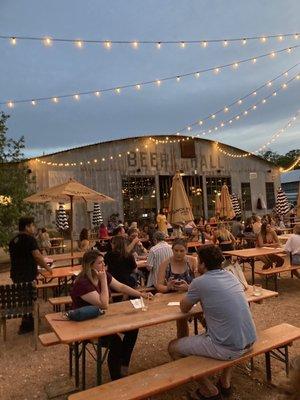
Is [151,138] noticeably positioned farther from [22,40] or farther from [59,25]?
[22,40]

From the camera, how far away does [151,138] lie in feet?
68.7

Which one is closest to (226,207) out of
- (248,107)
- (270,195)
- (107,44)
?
(248,107)

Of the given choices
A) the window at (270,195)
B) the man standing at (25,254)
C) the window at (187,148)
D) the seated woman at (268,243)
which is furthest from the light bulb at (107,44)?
the window at (270,195)

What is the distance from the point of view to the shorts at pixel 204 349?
3213mm

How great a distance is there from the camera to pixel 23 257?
5719 mm

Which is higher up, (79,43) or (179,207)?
(79,43)

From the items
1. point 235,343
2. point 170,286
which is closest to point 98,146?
point 170,286

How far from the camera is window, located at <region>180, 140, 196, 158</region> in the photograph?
72.0 ft

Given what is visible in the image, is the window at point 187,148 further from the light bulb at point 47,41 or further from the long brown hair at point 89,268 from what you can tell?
the long brown hair at point 89,268

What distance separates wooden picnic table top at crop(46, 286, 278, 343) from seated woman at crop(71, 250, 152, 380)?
198mm

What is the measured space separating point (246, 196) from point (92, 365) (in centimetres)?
2119

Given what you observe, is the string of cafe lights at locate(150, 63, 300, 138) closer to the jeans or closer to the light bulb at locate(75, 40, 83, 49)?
the light bulb at locate(75, 40, 83, 49)

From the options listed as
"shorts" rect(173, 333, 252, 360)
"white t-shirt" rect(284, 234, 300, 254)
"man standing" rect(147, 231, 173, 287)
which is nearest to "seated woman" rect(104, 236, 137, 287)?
"man standing" rect(147, 231, 173, 287)

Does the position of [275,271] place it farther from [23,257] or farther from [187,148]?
[187,148]
